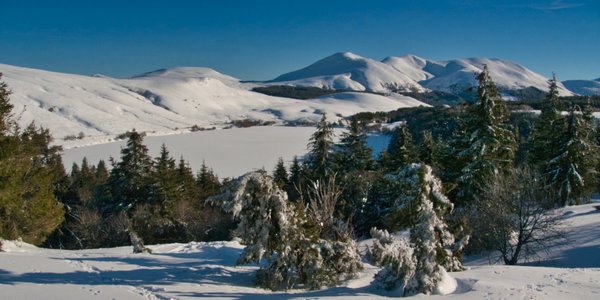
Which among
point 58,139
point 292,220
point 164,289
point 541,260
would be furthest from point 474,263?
point 58,139

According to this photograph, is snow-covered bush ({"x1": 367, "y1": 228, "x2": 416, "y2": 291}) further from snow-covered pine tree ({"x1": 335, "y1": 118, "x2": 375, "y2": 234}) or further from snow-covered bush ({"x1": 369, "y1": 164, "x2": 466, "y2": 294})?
snow-covered pine tree ({"x1": 335, "y1": 118, "x2": 375, "y2": 234})

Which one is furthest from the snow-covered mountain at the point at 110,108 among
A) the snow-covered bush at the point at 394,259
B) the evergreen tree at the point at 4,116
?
the snow-covered bush at the point at 394,259

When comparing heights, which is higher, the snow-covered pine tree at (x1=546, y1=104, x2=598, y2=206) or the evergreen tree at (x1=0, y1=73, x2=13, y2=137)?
the evergreen tree at (x1=0, y1=73, x2=13, y2=137)

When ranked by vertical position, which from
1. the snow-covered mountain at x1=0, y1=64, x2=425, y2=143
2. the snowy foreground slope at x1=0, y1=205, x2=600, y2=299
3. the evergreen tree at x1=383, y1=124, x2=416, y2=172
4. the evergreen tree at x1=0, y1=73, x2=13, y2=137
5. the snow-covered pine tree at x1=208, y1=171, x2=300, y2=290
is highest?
the snow-covered mountain at x1=0, y1=64, x2=425, y2=143

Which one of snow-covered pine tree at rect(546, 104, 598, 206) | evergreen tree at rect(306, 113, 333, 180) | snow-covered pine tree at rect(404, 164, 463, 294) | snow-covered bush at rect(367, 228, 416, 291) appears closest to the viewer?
snow-covered pine tree at rect(404, 164, 463, 294)

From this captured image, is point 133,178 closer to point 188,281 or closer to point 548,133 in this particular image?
point 188,281

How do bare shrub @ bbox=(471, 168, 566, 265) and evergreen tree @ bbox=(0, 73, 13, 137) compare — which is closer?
evergreen tree @ bbox=(0, 73, 13, 137)

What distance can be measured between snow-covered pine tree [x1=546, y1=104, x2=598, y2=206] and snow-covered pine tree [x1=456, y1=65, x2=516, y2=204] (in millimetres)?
4805

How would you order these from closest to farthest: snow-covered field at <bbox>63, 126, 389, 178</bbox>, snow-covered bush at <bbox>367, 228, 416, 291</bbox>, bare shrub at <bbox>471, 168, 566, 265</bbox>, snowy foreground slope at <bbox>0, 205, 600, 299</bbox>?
snowy foreground slope at <bbox>0, 205, 600, 299</bbox>, snow-covered bush at <bbox>367, 228, 416, 291</bbox>, bare shrub at <bbox>471, 168, 566, 265</bbox>, snow-covered field at <bbox>63, 126, 389, 178</bbox>

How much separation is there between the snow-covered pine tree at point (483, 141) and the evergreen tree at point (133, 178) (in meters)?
20.2

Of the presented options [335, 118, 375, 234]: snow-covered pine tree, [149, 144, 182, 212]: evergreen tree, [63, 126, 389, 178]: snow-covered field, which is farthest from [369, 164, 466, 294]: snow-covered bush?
[63, 126, 389, 178]: snow-covered field

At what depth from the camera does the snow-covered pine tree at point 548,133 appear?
29.2 metres

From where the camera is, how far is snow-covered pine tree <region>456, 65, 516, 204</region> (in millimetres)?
23156

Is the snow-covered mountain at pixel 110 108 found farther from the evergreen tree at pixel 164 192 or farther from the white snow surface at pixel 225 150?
the evergreen tree at pixel 164 192
